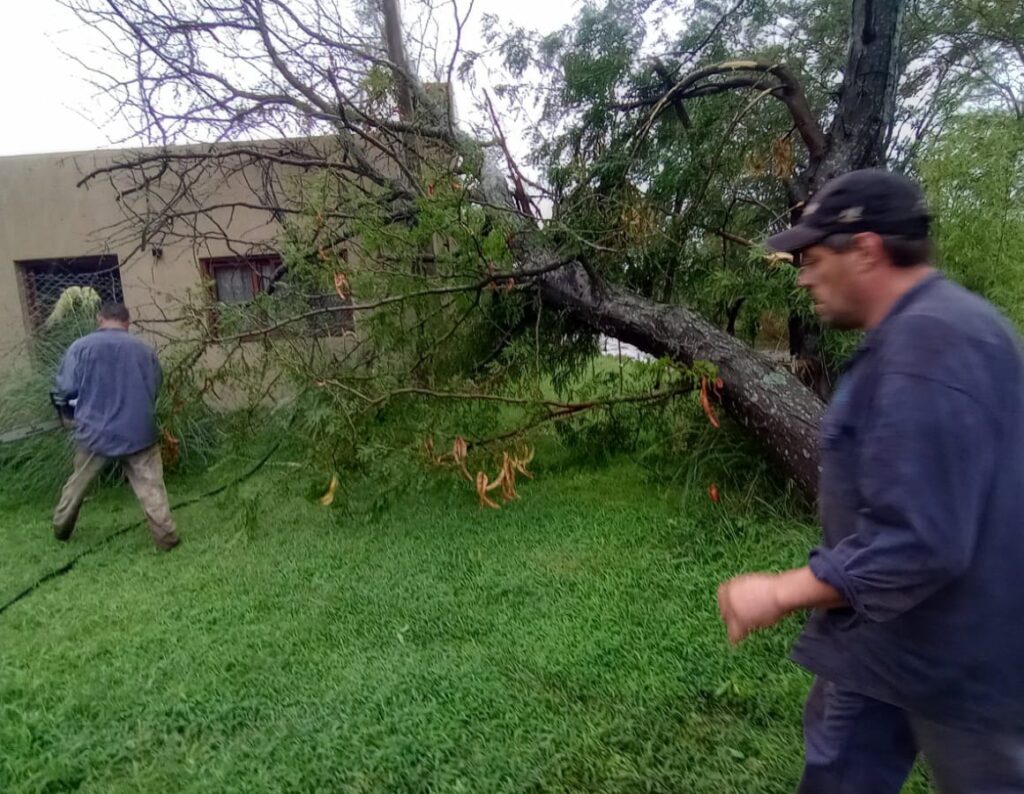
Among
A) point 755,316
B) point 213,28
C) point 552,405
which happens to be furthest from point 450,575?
point 213,28

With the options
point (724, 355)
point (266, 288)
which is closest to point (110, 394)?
point (266, 288)

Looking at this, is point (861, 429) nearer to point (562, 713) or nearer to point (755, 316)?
point (562, 713)

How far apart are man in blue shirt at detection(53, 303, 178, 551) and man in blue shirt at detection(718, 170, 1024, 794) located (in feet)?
15.8

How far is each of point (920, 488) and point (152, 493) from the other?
523 cm

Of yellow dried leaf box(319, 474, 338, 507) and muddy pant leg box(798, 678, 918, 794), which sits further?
yellow dried leaf box(319, 474, 338, 507)

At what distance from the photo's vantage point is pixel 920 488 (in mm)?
1242

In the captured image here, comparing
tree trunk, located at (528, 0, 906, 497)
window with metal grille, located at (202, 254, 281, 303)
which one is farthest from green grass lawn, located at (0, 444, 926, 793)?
window with metal grille, located at (202, 254, 281, 303)

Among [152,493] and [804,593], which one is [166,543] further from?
[804,593]

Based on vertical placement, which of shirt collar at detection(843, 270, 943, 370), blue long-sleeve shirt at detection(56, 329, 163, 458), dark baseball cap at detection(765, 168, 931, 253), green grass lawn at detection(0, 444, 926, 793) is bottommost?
green grass lawn at detection(0, 444, 926, 793)

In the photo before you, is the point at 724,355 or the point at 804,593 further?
the point at 724,355

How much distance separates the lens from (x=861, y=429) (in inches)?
57.6

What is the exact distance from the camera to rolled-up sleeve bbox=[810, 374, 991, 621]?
1237mm

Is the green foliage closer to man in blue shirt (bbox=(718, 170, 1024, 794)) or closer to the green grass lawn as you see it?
the green grass lawn

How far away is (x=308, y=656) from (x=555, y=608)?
4.06 ft
